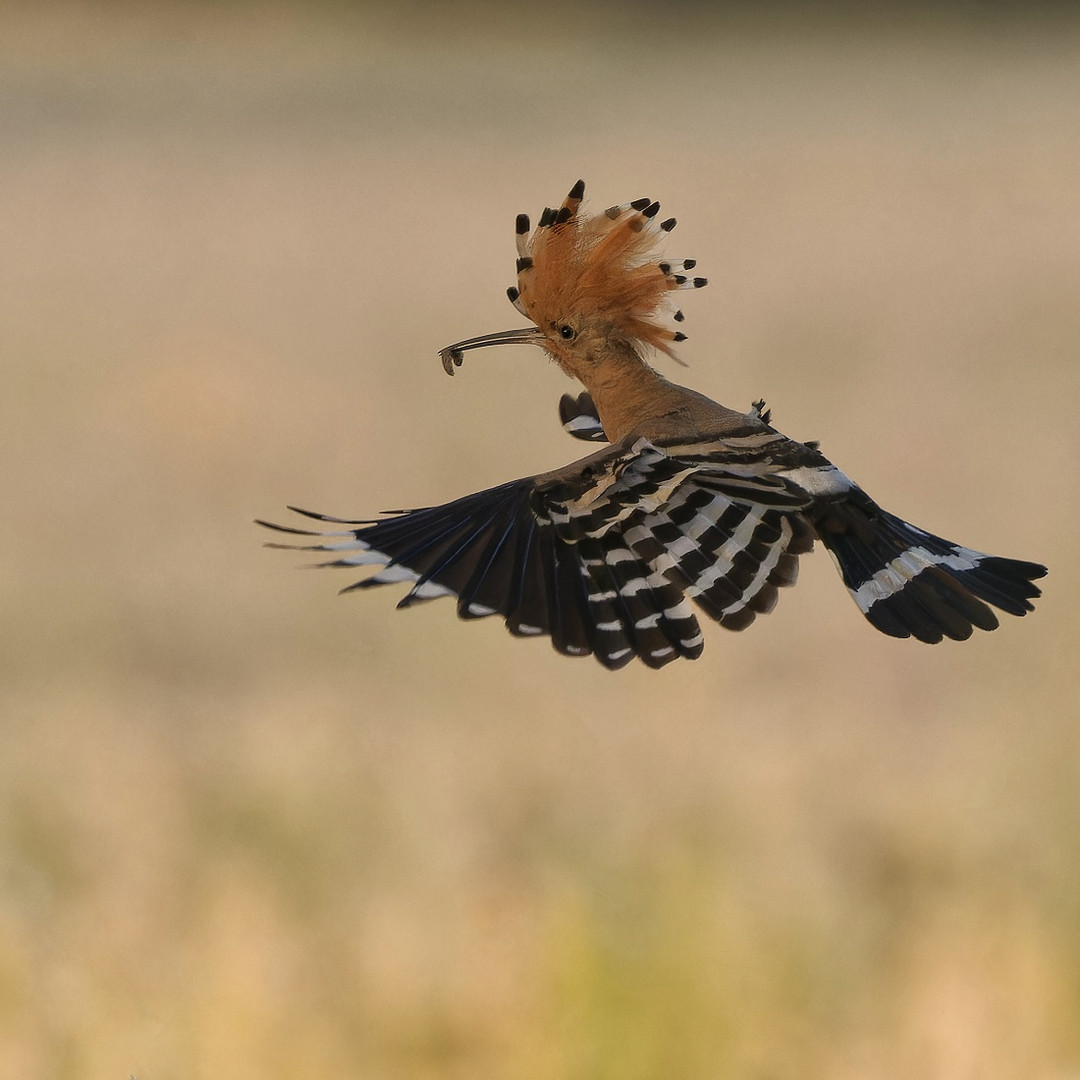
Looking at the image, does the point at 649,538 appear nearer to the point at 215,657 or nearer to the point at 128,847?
the point at 128,847

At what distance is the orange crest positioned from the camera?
1.98m

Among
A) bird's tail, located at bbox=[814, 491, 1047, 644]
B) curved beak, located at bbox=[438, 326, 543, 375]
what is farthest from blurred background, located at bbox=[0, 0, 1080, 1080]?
curved beak, located at bbox=[438, 326, 543, 375]

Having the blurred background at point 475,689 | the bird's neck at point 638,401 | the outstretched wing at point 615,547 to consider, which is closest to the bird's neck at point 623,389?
the bird's neck at point 638,401

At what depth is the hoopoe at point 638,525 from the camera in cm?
166

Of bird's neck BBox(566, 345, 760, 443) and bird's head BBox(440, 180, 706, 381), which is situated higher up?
bird's head BBox(440, 180, 706, 381)

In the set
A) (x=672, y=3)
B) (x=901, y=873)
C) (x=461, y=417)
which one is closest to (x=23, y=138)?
(x=461, y=417)

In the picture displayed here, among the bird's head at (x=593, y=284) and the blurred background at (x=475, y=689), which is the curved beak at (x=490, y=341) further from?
the blurred background at (x=475, y=689)

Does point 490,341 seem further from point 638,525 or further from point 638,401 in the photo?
point 638,525

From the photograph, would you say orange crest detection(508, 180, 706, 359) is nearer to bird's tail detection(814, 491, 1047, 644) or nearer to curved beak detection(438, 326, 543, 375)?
curved beak detection(438, 326, 543, 375)

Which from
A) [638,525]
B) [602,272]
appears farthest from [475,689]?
[638,525]

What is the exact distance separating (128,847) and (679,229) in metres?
5.51

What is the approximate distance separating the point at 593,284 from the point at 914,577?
556mm

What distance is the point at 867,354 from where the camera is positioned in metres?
6.57

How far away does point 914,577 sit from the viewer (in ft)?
6.34
